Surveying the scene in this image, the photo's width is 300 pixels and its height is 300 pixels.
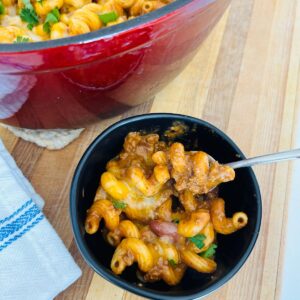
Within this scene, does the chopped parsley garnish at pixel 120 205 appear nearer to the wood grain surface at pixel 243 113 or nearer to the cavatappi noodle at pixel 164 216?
the cavatappi noodle at pixel 164 216

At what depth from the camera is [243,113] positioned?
33.0 inches

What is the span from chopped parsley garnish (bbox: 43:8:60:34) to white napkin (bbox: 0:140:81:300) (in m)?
0.23

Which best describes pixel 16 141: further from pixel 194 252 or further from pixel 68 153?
pixel 194 252

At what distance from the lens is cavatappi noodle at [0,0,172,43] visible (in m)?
0.62

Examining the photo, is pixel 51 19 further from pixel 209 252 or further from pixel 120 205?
pixel 209 252

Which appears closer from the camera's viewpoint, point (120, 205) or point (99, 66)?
point (99, 66)

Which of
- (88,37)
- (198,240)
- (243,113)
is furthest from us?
(243,113)

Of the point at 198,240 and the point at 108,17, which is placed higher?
the point at 108,17

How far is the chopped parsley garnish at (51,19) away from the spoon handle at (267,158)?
1.07 feet

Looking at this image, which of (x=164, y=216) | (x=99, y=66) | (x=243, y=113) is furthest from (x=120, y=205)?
(x=243, y=113)

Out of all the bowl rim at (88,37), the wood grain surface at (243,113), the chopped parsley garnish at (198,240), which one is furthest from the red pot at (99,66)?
the chopped parsley garnish at (198,240)

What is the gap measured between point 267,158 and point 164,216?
17 cm

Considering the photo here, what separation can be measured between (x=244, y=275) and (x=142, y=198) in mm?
209

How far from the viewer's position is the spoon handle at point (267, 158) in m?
0.63
